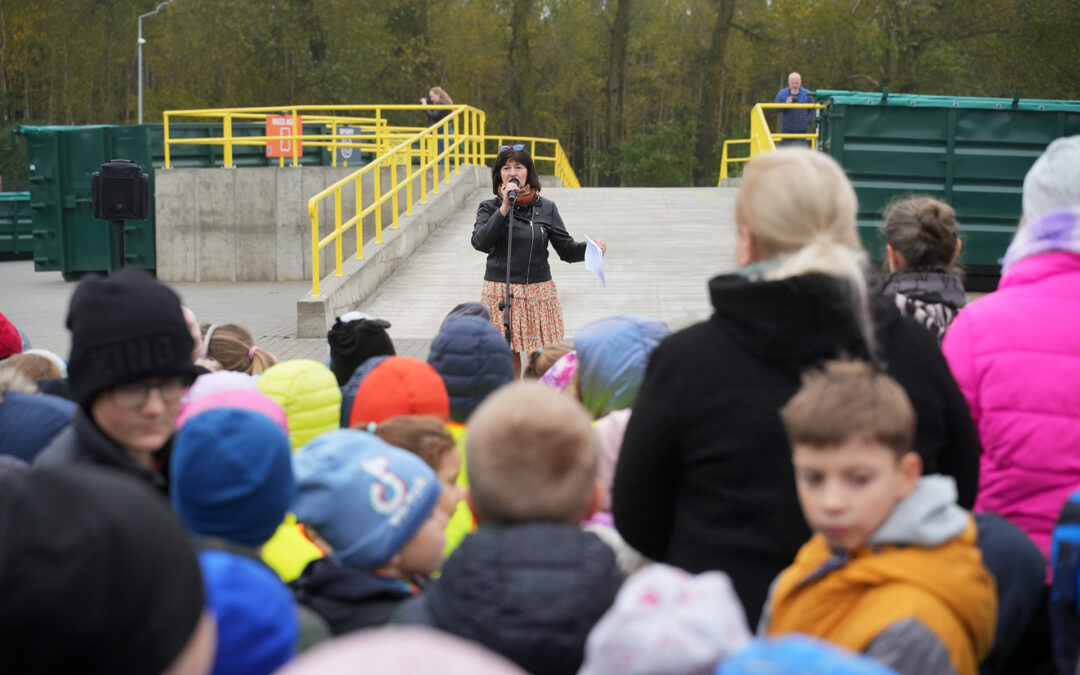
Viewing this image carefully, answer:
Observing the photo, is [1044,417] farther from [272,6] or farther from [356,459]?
[272,6]

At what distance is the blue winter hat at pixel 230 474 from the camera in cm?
252

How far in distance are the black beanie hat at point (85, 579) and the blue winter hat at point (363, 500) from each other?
108cm

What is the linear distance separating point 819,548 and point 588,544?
47cm

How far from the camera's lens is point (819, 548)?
7.39ft

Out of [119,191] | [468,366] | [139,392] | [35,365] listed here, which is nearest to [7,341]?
[35,365]

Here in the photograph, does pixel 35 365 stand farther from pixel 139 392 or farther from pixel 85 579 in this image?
pixel 85 579

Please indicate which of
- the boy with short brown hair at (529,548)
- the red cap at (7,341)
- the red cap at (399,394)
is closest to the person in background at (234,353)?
the red cap at (7,341)

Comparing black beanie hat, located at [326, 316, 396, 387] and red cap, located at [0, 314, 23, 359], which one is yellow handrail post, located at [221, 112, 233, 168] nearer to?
red cap, located at [0, 314, 23, 359]

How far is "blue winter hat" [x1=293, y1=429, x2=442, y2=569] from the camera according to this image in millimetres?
2656

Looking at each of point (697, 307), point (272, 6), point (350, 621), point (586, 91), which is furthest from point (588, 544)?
point (586, 91)

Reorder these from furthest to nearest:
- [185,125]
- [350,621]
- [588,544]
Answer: [185,125], [350,621], [588,544]

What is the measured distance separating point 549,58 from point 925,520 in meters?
52.4

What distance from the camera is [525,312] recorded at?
7730 millimetres

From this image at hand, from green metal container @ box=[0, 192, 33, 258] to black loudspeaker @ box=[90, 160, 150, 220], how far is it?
61.1ft
